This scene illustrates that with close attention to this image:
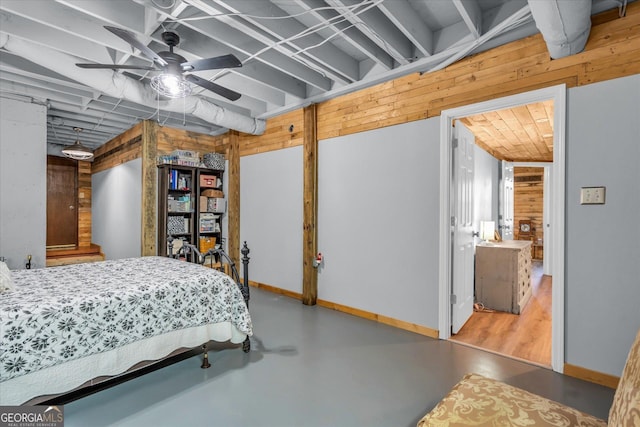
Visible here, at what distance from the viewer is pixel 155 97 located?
3.64 m

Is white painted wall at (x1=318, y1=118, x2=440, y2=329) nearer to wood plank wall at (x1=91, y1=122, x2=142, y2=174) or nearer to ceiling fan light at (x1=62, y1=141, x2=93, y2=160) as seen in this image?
wood plank wall at (x1=91, y1=122, x2=142, y2=174)

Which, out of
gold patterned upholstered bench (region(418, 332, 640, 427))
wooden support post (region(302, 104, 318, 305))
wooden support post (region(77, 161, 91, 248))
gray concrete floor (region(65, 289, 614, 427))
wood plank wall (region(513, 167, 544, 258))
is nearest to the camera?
gold patterned upholstered bench (region(418, 332, 640, 427))

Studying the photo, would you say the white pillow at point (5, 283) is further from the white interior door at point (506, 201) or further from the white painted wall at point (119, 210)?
the white interior door at point (506, 201)

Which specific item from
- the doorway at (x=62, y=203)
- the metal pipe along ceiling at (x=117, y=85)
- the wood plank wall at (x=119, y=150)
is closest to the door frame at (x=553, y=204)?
the metal pipe along ceiling at (x=117, y=85)

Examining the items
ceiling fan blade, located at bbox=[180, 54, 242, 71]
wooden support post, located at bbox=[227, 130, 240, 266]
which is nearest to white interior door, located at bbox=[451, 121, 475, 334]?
ceiling fan blade, located at bbox=[180, 54, 242, 71]

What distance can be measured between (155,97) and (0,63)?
136cm

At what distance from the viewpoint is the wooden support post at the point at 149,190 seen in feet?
15.8

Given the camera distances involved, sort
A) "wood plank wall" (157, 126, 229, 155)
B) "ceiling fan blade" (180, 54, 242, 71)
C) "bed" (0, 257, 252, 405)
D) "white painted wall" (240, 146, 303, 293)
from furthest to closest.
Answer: "wood plank wall" (157, 126, 229, 155), "white painted wall" (240, 146, 303, 293), "ceiling fan blade" (180, 54, 242, 71), "bed" (0, 257, 252, 405)

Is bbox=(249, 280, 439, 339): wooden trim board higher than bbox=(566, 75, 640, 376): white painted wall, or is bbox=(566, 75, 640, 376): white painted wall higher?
bbox=(566, 75, 640, 376): white painted wall

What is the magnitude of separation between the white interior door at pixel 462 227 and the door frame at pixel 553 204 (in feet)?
0.38

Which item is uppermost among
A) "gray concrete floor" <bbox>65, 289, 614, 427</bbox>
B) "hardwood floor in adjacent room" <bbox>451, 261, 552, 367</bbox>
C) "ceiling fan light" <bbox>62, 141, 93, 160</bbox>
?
"ceiling fan light" <bbox>62, 141, 93, 160</bbox>

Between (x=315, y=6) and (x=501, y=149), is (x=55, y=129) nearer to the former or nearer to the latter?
(x=315, y=6)

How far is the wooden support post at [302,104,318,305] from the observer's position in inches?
157

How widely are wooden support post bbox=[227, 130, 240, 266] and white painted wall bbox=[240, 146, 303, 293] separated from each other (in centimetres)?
9
